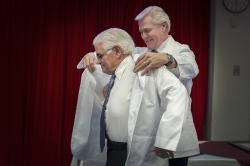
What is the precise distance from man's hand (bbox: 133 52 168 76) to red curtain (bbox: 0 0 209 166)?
2.31 meters

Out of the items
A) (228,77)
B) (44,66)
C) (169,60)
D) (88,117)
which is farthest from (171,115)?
(228,77)

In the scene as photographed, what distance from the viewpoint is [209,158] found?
242 cm

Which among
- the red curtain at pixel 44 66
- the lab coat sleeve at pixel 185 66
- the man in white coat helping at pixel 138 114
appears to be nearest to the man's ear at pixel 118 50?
the man in white coat helping at pixel 138 114

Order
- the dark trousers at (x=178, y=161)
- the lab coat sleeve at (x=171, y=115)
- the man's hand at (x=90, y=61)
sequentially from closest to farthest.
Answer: the lab coat sleeve at (x=171, y=115), the dark trousers at (x=178, y=161), the man's hand at (x=90, y=61)

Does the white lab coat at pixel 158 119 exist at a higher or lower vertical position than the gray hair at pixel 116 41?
lower

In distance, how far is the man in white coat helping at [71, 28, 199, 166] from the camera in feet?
4.72

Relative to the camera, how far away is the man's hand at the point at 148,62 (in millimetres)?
1515

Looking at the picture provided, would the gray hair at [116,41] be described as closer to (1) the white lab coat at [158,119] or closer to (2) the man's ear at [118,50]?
(2) the man's ear at [118,50]

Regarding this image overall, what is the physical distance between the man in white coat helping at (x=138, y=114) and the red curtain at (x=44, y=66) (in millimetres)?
1949

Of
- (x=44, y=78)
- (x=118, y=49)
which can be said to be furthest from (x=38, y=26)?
(x=118, y=49)

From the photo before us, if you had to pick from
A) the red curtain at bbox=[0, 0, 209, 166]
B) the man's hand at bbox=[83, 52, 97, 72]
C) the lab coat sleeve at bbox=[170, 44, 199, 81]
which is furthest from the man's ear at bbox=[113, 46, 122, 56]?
the red curtain at bbox=[0, 0, 209, 166]

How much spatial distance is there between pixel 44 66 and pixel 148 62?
2.43m

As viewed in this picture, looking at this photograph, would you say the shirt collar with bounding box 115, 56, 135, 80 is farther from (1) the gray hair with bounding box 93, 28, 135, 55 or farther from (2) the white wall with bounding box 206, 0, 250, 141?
(2) the white wall with bounding box 206, 0, 250, 141

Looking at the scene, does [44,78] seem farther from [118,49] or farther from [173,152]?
[173,152]
